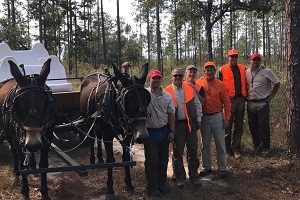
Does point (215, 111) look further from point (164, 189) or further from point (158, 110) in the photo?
point (164, 189)

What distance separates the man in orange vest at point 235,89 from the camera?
7363mm

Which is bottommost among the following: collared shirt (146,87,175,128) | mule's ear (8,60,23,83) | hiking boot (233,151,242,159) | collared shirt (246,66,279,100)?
hiking boot (233,151,242,159)

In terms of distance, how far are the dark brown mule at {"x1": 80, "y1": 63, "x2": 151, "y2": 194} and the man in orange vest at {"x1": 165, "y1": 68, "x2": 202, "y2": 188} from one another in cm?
72

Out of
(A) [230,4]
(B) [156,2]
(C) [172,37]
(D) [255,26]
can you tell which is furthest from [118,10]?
(D) [255,26]

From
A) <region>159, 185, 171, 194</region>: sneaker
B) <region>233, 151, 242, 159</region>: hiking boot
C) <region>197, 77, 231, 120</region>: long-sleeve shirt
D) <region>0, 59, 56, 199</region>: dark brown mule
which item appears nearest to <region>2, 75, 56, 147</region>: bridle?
<region>0, 59, 56, 199</region>: dark brown mule

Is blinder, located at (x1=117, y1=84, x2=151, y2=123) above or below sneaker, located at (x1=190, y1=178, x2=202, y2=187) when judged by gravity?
above

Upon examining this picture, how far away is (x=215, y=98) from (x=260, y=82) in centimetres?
135

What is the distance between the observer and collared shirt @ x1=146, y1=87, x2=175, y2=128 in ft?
18.4

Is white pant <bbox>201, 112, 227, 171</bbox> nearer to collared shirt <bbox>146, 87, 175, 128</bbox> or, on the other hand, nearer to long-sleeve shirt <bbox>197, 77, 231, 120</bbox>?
long-sleeve shirt <bbox>197, 77, 231, 120</bbox>

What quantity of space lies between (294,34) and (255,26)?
201ft

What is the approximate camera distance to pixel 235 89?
743 centimetres

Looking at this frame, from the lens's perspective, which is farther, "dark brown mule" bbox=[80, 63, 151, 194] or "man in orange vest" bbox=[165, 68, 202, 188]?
"man in orange vest" bbox=[165, 68, 202, 188]

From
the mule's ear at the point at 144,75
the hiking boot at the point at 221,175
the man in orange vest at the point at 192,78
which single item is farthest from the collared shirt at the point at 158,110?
the hiking boot at the point at 221,175

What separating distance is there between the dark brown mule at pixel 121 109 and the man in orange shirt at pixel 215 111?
1451 millimetres
